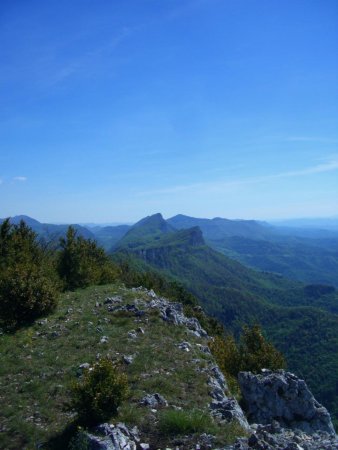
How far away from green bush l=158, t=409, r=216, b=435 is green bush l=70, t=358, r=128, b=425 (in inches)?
64.6

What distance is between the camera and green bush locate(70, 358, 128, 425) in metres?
12.5

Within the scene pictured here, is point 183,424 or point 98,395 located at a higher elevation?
point 98,395

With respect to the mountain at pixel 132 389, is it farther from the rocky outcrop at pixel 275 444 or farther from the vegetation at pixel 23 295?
the vegetation at pixel 23 295

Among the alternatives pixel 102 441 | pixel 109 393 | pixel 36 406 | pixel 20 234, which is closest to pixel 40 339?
pixel 36 406

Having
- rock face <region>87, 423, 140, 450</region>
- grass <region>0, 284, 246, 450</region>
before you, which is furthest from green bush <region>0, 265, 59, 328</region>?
rock face <region>87, 423, 140, 450</region>

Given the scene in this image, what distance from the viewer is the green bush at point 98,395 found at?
12478 mm

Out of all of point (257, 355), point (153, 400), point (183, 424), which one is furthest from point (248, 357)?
point (183, 424)

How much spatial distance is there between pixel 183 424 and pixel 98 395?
2.82 meters

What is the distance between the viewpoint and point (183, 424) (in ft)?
40.5

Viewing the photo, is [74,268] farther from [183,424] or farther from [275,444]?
[275,444]

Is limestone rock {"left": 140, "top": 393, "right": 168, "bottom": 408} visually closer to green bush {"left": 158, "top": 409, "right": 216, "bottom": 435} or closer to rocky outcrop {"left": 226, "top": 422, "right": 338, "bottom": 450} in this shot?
green bush {"left": 158, "top": 409, "right": 216, "bottom": 435}

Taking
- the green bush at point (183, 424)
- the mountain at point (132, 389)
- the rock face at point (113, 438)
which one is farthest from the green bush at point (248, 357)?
the rock face at point (113, 438)

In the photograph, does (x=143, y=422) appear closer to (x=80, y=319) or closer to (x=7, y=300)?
(x=80, y=319)

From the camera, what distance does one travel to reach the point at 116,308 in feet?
86.5
